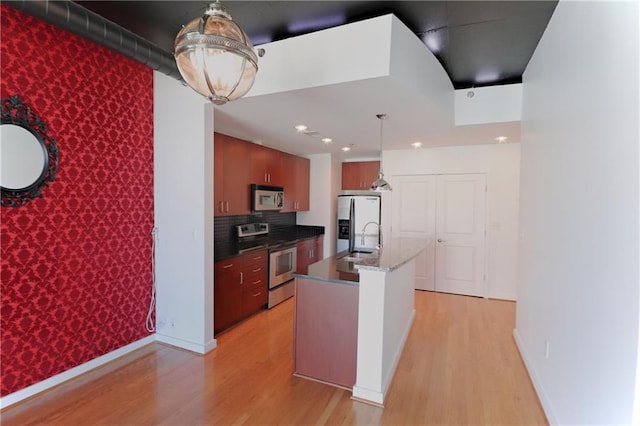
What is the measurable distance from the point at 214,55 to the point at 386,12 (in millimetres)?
1494

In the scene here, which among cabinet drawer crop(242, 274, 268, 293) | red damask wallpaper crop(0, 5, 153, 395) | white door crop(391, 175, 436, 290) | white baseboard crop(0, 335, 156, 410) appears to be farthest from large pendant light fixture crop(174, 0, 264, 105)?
white door crop(391, 175, 436, 290)

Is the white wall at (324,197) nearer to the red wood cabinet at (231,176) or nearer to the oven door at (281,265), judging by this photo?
the oven door at (281,265)

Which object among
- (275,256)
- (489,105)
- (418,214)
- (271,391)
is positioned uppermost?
(489,105)

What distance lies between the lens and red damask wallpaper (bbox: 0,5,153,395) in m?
2.22

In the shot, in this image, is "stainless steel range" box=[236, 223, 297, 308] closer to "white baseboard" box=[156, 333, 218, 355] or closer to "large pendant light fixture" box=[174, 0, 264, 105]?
"white baseboard" box=[156, 333, 218, 355]

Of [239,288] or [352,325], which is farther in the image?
[239,288]

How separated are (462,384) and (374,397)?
796 mm

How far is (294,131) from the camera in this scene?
3.91 meters

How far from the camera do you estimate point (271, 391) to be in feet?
Answer: 8.00

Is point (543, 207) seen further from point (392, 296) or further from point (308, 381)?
point (308, 381)

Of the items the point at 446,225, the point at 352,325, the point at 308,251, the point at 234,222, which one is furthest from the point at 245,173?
the point at 446,225

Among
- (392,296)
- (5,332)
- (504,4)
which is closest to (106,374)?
(5,332)

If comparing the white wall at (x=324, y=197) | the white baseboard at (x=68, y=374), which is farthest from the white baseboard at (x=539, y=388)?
the white baseboard at (x=68, y=374)

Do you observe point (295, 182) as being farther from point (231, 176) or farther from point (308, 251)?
point (231, 176)
